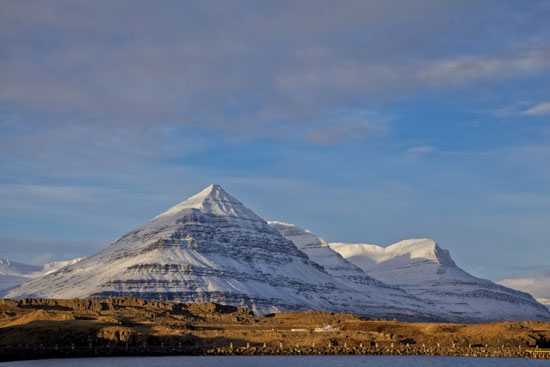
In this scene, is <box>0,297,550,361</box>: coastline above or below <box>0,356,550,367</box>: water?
above

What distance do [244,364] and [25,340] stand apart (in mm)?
44659

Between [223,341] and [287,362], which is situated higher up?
[223,341]

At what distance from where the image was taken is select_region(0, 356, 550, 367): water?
13800 centimetres

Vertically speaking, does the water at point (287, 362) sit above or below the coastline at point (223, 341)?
below

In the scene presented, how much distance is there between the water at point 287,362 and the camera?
13800cm

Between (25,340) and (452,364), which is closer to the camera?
(452,364)

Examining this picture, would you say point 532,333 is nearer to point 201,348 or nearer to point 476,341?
point 476,341

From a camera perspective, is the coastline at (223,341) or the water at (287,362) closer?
the water at (287,362)

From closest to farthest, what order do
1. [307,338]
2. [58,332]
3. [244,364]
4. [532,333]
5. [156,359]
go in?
[244,364], [156,359], [58,332], [307,338], [532,333]

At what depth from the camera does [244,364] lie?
14050 cm

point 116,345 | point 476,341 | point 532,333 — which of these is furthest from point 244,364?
point 532,333

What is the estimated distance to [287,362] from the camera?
144500mm

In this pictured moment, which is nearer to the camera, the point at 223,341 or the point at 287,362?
the point at 287,362

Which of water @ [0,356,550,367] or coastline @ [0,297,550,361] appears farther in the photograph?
coastline @ [0,297,550,361]
